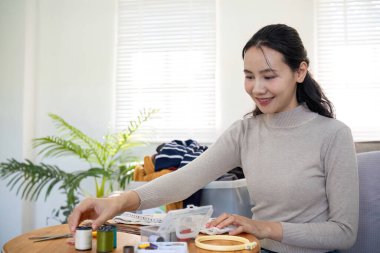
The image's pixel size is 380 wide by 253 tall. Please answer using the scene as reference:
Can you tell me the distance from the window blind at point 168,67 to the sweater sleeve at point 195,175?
1799 millimetres

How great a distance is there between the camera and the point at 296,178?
Answer: 137cm

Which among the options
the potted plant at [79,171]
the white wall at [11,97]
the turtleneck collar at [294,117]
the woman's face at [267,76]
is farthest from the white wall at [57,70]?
the woman's face at [267,76]

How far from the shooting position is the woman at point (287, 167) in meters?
1.28

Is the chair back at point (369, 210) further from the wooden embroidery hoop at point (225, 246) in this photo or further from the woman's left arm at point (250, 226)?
the wooden embroidery hoop at point (225, 246)

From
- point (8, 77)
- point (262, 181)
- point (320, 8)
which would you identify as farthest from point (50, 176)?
point (320, 8)

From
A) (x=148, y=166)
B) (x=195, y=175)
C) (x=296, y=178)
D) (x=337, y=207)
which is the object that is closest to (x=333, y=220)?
(x=337, y=207)

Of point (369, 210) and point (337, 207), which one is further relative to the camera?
point (369, 210)

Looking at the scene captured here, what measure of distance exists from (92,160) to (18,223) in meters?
0.88

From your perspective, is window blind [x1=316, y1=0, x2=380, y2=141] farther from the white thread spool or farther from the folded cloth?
the white thread spool

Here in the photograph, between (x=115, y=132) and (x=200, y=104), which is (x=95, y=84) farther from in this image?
(x=200, y=104)

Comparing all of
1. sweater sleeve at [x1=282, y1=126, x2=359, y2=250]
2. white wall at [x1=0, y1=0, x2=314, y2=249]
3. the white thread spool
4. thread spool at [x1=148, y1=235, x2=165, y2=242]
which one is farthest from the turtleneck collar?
white wall at [x1=0, y1=0, x2=314, y2=249]

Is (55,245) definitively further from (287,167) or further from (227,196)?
(227,196)

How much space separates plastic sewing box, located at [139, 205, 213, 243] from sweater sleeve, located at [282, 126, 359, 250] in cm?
28

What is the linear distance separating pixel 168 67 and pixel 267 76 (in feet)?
7.12
